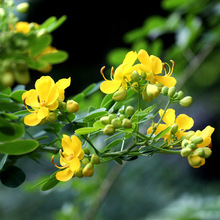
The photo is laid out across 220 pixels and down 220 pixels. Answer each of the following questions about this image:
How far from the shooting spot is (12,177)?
78cm

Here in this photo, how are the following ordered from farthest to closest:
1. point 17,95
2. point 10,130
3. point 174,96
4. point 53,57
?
point 53,57 → point 17,95 → point 174,96 → point 10,130

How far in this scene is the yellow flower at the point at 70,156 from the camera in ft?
2.15

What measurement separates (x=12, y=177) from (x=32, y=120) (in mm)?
183

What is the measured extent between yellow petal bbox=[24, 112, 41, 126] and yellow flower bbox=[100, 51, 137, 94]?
0.48ft

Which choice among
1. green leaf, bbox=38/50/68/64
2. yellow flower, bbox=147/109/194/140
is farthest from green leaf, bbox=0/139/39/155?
green leaf, bbox=38/50/68/64

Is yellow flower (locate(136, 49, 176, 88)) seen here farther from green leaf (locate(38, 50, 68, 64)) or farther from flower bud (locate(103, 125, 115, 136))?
green leaf (locate(38, 50, 68, 64))

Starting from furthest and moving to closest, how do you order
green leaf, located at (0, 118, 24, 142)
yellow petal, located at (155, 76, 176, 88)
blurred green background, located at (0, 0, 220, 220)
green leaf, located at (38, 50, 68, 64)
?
blurred green background, located at (0, 0, 220, 220) → green leaf, located at (38, 50, 68, 64) → yellow petal, located at (155, 76, 176, 88) → green leaf, located at (0, 118, 24, 142)

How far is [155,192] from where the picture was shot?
224 centimetres

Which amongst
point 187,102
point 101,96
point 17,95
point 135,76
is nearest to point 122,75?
point 135,76

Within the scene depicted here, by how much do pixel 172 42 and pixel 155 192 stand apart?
4.94 ft

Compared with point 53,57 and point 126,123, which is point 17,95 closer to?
point 53,57

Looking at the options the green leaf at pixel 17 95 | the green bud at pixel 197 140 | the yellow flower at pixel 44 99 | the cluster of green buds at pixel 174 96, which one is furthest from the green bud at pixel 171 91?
the green leaf at pixel 17 95

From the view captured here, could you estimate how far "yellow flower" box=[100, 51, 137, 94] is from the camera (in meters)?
0.67

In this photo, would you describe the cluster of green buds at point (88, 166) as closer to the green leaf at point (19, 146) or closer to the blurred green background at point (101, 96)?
the green leaf at point (19, 146)
